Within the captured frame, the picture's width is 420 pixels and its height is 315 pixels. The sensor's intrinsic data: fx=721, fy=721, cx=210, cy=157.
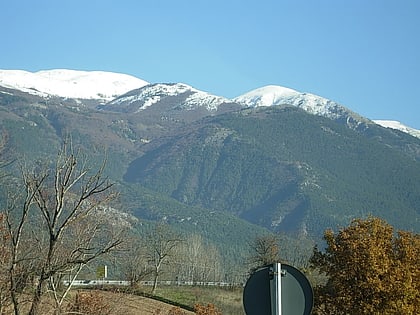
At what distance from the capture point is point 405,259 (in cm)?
2994

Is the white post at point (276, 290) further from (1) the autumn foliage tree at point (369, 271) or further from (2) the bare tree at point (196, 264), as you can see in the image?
(2) the bare tree at point (196, 264)

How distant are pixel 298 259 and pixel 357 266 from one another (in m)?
45.8

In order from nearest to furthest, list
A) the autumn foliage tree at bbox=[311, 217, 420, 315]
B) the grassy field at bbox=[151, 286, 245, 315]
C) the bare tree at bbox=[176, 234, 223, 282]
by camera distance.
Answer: the autumn foliage tree at bbox=[311, 217, 420, 315] < the grassy field at bbox=[151, 286, 245, 315] < the bare tree at bbox=[176, 234, 223, 282]

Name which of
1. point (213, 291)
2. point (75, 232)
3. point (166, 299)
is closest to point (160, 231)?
point (213, 291)

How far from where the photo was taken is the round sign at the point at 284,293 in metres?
7.12

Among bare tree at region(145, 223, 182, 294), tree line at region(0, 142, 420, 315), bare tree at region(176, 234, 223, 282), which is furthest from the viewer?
bare tree at region(176, 234, 223, 282)

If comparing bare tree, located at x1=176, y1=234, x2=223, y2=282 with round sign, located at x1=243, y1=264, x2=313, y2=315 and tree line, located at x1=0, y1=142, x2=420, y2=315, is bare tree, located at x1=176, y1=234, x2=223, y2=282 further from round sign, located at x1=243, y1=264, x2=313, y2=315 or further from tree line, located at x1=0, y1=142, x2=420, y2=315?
round sign, located at x1=243, y1=264, x2=313, y2=315

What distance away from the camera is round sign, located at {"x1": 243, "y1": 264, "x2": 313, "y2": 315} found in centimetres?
712

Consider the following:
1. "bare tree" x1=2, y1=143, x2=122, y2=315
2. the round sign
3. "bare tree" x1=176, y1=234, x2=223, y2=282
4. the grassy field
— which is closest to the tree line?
"bare tree" x1=2, y1=143, x2=122, y2=315

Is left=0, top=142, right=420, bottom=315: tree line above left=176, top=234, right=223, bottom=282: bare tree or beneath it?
above

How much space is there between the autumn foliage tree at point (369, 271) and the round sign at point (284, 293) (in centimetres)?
2146

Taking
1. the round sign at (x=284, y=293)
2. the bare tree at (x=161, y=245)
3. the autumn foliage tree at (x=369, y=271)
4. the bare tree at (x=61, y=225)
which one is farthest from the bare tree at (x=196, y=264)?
the round sign at (x=284, y=293)

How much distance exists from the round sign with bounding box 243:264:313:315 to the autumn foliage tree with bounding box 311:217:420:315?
70.4 ft

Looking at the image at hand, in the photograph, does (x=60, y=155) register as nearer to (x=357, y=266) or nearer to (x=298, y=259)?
(x=357, y=266)
